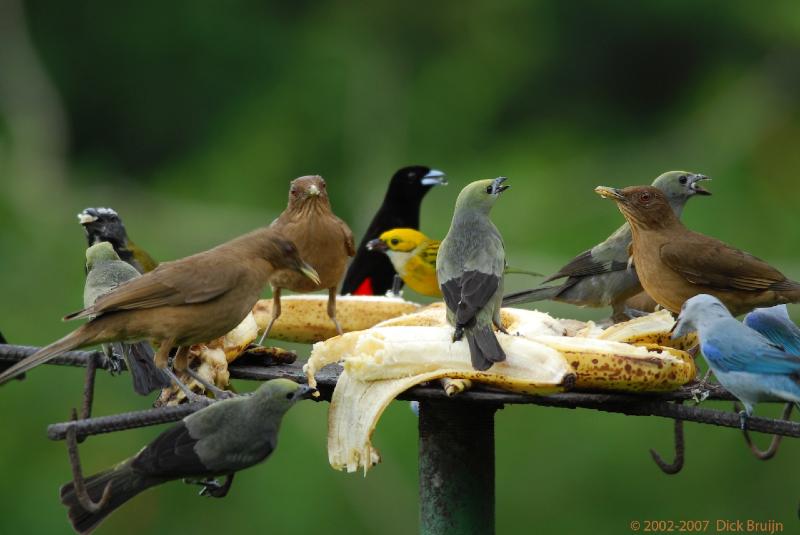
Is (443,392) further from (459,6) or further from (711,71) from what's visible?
(459,6)

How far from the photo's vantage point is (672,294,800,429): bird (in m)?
2.85

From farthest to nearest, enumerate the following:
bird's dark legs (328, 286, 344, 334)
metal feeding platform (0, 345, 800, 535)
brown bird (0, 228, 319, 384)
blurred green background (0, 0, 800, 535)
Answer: blurred green background (0, 0, 800, 535)
bird's dark legs (328, 286, 344, 334)
brown bird (0, 228, 319, 384)
metal feeding platform (0, 345, 800, 535)

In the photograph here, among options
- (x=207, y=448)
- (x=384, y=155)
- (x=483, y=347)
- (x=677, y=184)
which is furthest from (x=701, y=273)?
(x=384, y=155)

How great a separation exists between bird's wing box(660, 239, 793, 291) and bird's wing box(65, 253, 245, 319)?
1.34 m

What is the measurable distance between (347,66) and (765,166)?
9.20ft

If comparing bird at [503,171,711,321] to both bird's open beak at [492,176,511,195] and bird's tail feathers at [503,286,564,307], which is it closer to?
bird's tail feathers at [503,286,564,307]

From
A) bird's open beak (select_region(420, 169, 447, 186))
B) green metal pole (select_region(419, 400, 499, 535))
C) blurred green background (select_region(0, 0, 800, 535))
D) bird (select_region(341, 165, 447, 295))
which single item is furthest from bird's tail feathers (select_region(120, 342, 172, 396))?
bird's open beak (select_region(420, 169, 447, 186))

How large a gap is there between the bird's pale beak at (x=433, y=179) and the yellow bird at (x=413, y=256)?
101 centimetres

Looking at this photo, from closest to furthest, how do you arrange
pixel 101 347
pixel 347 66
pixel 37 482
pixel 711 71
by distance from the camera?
1. pixel 101 347
2. pixel 37 482
3. pixel 711 71
4. pixel 347 66

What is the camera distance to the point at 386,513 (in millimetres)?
6453

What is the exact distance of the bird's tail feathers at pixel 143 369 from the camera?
321 cm

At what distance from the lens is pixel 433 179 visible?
6.19 meters

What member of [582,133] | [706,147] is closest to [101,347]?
[706,147]

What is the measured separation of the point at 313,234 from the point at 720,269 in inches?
48.7
